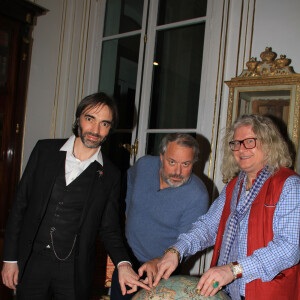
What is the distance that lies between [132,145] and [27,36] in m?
1.69

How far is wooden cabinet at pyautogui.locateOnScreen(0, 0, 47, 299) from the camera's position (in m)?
3.70

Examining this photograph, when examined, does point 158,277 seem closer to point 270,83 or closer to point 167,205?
point 167,205

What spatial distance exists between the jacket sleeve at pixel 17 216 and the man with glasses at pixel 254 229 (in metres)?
0.76

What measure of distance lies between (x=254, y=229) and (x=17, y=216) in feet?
4.23

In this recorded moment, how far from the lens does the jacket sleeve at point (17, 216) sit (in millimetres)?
1974

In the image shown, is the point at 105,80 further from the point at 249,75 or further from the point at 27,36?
the point at 249,75

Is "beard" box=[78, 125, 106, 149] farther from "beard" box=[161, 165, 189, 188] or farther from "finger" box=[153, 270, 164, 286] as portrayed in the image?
"finger" box=[153, 270, 164, 286]

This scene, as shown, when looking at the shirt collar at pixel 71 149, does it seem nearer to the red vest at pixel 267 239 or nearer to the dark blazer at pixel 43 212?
the dark blazer at pixel 43 212

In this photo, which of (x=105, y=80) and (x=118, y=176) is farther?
(x=105, y=80)

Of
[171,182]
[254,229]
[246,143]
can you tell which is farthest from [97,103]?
[254,229]

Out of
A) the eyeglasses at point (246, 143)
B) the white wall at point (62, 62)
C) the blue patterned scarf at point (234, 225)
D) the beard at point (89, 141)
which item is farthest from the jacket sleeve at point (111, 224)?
the white wall at point (62, 62)

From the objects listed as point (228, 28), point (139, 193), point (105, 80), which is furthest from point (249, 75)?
point (105, 80)

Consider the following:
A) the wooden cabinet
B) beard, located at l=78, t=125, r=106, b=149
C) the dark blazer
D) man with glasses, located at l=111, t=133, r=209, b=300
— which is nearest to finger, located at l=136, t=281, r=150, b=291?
the dark blazer

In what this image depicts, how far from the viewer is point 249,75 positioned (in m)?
2.80
